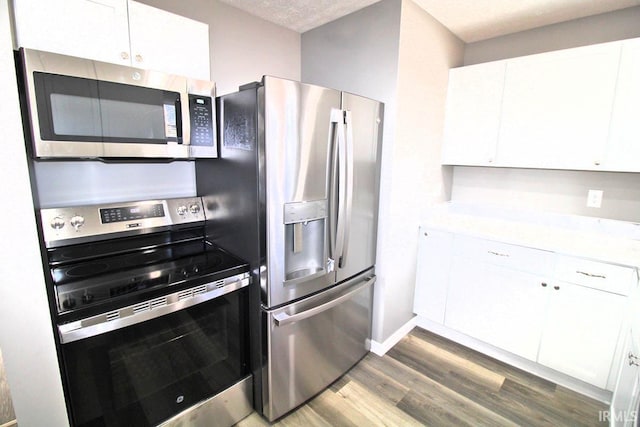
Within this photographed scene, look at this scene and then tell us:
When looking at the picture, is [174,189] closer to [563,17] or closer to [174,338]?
[174,338]

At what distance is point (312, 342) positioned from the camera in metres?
1.78

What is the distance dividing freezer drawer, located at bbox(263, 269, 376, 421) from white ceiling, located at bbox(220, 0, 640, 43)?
70.8 inches

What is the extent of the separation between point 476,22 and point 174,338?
2.74m

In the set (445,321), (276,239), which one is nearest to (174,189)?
(276,239)

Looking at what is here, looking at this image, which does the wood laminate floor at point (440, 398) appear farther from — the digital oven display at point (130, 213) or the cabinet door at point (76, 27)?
the cabinet door at point (76, 27)

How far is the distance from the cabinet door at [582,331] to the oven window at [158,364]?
1898 millimetres

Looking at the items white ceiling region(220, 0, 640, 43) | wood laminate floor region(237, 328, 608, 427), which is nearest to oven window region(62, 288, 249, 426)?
wood laminate floor region(237, 328, 608, 427)

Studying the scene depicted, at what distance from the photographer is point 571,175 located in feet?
7.43

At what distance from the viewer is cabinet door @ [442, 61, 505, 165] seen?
2316 mm

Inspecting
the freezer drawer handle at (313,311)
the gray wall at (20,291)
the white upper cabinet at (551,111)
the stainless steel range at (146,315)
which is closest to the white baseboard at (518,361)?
the freezer drawer handle at (313,311)

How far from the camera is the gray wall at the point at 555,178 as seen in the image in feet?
6.73

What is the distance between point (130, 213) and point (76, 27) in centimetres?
83

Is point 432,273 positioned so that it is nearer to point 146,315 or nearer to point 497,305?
point 497,305

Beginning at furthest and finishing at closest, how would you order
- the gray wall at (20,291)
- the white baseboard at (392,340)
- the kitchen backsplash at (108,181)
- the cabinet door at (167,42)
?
the white baseboard at (392,340), the kitchen backsplash at (108,181), the cabinet door at (167,42), the gray wall at (20,291)
